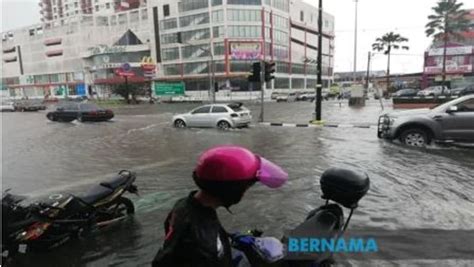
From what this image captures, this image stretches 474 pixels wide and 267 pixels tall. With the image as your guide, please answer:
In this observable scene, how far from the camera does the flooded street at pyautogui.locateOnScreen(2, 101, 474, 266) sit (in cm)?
532

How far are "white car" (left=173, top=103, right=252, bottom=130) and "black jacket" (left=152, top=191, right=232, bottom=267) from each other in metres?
18.9

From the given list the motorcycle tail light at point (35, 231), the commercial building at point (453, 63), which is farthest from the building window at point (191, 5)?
the motorcycle tail light at point (35, 231)

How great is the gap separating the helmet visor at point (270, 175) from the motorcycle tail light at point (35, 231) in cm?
382

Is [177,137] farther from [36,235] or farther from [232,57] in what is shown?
[232,57]

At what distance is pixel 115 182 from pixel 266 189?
3.03 meters

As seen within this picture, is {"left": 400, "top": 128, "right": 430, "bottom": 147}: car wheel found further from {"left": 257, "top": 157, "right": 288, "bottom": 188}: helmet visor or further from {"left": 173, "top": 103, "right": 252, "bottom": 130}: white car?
{"left": 257, "top": 157, "right": 288, "bottom": 188}: helmet visor

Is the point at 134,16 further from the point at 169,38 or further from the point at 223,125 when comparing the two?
the point at 223,125

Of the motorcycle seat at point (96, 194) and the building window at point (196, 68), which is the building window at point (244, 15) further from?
the motorcycle seat at point (96, 194)

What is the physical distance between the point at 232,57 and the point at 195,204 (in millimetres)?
71413

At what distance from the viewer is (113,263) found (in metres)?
4.69

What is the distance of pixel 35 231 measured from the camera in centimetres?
466

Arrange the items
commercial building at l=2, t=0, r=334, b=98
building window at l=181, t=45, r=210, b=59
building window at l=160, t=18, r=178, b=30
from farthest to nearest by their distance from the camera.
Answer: building window at l=160, t=18, r=178, b=30
building window at l=181, t=45, r=210, b=59
commercial building at l=2, t=0, r=334, b=98

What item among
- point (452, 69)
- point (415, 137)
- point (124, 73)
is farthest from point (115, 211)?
point (124, 73)

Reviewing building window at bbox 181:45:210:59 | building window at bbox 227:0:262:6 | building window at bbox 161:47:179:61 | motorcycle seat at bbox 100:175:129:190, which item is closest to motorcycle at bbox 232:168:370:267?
motorcycle seat at bbox 100:175:129:190
